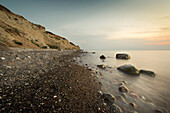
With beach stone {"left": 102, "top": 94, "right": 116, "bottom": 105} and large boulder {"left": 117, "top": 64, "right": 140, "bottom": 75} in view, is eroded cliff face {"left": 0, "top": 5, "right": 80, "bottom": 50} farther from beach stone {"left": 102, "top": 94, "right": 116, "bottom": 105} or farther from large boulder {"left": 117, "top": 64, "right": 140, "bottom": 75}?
large boulder {"left": 117, "top": 64, "right": 140, "bottom": 75}

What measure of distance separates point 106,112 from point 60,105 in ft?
5.04

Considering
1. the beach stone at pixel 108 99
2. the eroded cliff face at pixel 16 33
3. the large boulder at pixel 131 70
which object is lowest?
the large boulder at pixel 131 70

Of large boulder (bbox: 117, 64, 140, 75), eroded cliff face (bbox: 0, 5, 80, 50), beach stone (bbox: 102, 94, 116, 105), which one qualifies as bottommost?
large boulder (bbox: 117, 64, 140, 75)

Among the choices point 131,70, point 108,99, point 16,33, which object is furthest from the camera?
point 16,33

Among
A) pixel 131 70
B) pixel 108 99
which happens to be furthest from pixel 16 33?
pixel 131 70

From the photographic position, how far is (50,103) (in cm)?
226

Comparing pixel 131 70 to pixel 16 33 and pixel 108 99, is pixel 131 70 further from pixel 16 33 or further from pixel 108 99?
pixel 16 33

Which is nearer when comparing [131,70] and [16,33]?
[131,70]

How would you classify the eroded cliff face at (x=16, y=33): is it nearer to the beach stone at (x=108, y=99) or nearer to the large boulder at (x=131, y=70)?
the beach stone at (x=108, y=99)

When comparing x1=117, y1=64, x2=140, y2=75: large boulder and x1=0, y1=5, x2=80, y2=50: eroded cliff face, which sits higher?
x1=0, y1=5, x2=80, y2=50: eroded cliff face

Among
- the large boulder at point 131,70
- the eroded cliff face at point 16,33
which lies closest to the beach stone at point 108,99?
the large boulder at point 131,70

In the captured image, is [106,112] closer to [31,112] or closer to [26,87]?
[31,112]

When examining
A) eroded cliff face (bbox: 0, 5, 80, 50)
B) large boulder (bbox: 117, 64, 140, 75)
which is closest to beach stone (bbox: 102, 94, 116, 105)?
large boulder (bbox: 117, 64, 140, 75)

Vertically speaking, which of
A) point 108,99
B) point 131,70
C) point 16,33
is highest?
point 16,33
